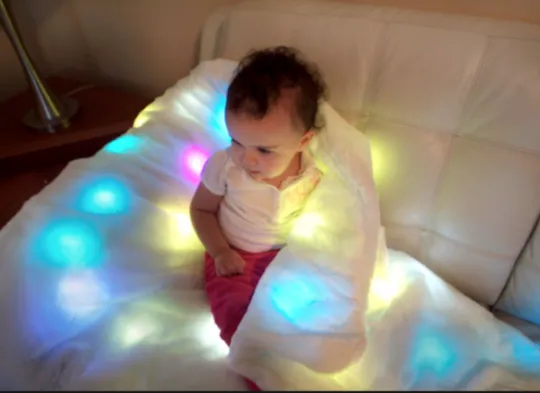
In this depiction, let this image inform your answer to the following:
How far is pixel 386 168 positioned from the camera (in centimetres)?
100

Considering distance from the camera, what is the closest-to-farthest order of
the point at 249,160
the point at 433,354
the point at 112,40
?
the point at 433,354
the point at 249,160
the point at 112,40

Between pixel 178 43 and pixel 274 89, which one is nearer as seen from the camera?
pixel 274 89

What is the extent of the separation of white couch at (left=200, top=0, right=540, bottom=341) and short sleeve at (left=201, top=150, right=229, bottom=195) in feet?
0.88

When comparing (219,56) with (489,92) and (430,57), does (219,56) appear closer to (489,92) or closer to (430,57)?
(430,57)

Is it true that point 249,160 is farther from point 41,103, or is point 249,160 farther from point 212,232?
point 41,103

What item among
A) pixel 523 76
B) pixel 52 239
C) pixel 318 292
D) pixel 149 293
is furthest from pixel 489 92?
pixel 52 239

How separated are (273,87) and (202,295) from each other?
41 cm

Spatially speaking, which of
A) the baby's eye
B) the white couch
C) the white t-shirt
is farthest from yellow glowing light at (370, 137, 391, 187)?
the baby's eye

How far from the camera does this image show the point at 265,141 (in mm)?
842

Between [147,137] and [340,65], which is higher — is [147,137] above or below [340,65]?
below

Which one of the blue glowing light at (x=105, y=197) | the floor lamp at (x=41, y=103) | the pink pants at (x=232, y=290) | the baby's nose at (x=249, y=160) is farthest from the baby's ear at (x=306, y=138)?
the floor lamp at (x=41, y=103)

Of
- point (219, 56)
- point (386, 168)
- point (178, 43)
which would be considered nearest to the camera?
point (386, 168)

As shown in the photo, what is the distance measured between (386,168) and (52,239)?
0.64m

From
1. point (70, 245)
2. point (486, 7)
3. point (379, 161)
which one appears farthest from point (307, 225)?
point (486, 7)
